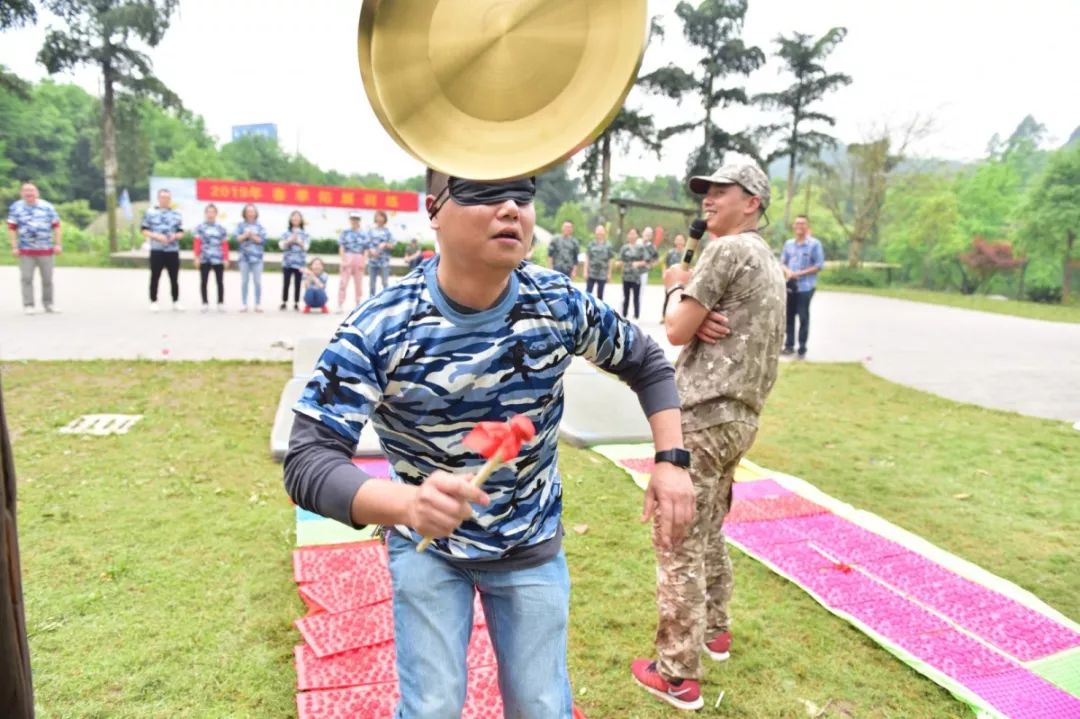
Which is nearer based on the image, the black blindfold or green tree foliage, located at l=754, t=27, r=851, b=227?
the black blindfold

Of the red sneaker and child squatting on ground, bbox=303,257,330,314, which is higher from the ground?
child squatting on ground, bbox=303,257,330,314

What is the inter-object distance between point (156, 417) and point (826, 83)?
45698 mm

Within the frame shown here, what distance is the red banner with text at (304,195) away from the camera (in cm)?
2883

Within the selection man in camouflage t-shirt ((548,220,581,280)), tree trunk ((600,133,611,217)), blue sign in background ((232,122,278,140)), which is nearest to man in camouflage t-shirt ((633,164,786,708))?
man in camouflage t-shirt ((548,220,581,280))

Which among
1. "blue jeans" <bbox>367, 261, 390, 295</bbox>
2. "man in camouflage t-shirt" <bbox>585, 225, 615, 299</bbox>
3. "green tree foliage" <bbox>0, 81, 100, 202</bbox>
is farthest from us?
"green tree foliage" <bbox>0, 81, 100, 202</bbox>

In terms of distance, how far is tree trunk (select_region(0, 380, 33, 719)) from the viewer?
4.35 feet

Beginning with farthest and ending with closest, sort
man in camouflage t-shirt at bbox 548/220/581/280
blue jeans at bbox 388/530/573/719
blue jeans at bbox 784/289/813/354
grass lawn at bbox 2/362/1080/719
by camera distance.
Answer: man in camouflage t-shirt at bbox 548/220/581/280, blue jeans at bbox 784/289/813/354, grass lawn at bbox 2/362/1080/719, blue jeans at bbox 388/530/573/719

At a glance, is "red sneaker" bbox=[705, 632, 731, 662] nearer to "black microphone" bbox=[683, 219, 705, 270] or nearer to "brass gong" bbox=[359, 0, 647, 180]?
"black microphone" bbox=[683, 219, 705, 270]

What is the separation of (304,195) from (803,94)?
30807 millimetres

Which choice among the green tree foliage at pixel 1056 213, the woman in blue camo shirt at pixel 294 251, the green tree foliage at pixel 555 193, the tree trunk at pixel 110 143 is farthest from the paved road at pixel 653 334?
the green tree foliage at pixel 555 193

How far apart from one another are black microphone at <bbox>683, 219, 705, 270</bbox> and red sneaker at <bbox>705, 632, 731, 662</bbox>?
182 cm

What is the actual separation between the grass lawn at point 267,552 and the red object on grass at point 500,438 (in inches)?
86.8

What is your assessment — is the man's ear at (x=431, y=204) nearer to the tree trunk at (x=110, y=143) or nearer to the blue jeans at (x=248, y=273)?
the blue jeans at (x=248, y=273)

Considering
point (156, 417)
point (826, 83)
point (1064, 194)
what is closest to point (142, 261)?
point (156, 417)
